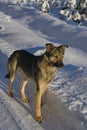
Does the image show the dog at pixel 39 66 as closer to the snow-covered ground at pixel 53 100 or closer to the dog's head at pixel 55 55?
the dog's head at pixel 55 55

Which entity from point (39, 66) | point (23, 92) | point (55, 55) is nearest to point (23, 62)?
point (23, 92)

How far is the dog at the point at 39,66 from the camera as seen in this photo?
6.84m

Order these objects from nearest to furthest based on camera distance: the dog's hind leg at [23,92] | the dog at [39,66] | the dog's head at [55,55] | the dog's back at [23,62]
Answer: the dog's head at [55,55] → the dog at [39,66] → the dog's back at [23,62] → the dog's hind leg at [23,92]

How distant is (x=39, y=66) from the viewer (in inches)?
292

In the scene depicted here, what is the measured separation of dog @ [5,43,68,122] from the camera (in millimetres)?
6840

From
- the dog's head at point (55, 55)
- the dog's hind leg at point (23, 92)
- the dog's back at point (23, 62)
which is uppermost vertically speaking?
the dog's head at point (55, 55)

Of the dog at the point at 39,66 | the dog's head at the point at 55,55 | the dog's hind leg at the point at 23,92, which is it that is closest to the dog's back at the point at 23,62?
the dog at the point at 39,66

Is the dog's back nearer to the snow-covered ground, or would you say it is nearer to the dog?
the dog

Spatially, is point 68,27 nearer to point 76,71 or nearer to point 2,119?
point 76,71

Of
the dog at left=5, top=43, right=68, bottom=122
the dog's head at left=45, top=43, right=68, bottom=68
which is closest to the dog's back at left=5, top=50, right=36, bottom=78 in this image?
the dog at left=5, top=43, right=68, bottom=122

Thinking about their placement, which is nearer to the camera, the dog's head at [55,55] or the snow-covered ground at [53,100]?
the dog's head at [55,55]

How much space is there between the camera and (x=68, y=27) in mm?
17969

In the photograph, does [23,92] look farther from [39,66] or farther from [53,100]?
[39,66]

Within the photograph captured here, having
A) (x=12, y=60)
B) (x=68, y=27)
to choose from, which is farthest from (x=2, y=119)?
(x=68, y=27)
